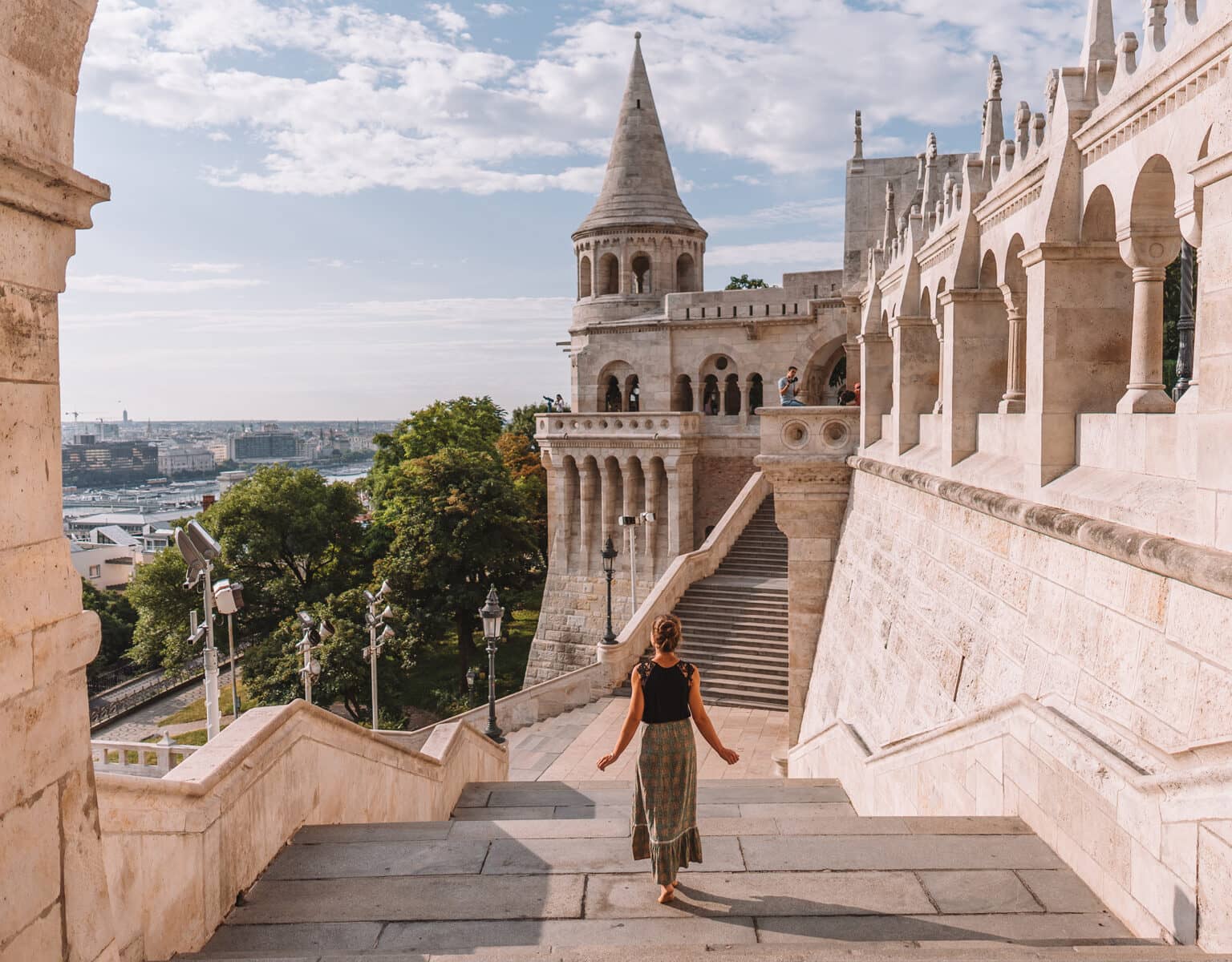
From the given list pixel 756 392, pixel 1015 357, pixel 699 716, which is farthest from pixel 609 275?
pixel 699 716

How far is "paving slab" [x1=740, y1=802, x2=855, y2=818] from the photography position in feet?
24.1

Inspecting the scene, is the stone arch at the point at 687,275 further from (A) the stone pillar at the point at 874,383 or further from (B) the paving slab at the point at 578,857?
(B) the paving slab at the point at 578,857

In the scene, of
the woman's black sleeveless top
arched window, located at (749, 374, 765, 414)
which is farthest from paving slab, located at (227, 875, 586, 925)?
arched window, located at (749, 374, 765, 414)

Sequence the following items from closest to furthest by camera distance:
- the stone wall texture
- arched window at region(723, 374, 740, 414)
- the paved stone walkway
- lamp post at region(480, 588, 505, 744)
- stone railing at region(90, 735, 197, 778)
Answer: the stone wall texture, stone railing at region(90, 735, 197, 778), the paved stone walkway, lamp post at region(480, 588, 505, 744), arched window at region(723, 374, 740, 414)

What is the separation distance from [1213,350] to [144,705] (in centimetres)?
4198

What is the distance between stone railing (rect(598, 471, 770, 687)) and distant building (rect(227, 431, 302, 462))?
500 ft

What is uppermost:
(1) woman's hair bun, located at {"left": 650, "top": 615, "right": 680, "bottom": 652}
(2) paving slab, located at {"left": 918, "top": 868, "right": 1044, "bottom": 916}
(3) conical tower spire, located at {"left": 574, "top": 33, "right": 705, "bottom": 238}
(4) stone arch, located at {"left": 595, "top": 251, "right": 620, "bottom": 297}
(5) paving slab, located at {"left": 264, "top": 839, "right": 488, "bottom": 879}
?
(3) conical tower spire, located at {"left": 574, "top": 33, "right": 705, "bottom": 238}

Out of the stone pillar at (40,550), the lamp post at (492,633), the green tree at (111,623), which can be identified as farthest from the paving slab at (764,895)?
the green tree at (111,623)

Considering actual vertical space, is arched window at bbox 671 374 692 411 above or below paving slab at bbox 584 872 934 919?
above

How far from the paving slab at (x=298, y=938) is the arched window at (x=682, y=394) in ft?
→ 90.2

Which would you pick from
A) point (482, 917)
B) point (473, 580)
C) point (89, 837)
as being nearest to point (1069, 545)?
point (482, 917)

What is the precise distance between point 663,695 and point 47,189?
3236 millimetres

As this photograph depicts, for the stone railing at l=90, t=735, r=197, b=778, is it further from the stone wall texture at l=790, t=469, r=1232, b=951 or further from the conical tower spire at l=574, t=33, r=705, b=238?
the conical tower spire at l=574, t=33, r=705, b=238

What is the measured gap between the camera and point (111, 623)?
43.5 m
